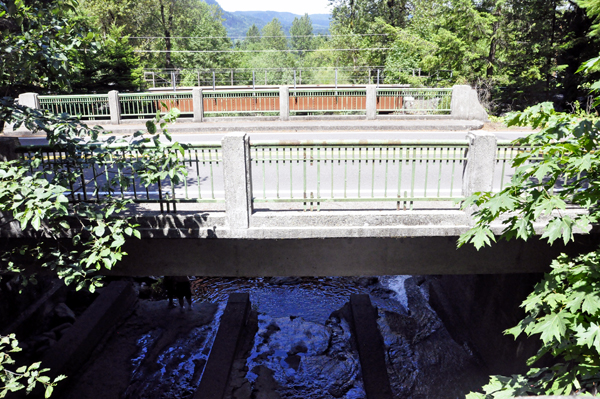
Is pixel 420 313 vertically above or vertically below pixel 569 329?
below

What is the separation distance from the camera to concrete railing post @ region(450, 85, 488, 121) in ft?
56.2

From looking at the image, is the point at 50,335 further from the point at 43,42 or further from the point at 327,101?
the point at 327,101

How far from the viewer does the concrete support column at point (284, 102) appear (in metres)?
17.5

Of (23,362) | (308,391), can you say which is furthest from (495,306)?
(23,362)

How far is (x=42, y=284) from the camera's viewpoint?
12.5m

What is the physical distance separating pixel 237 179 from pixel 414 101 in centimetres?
1326

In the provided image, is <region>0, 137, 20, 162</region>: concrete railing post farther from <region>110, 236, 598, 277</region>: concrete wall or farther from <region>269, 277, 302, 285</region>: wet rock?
<region>269, 277, 302, 285</region>: wet rock

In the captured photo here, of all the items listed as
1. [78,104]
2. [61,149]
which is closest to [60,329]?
[61,149]

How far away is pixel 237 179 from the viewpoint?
7207mm

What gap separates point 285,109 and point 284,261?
1081cm

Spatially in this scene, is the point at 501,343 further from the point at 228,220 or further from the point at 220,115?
the point at 220,115

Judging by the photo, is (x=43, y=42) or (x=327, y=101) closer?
(x=43, y=42)

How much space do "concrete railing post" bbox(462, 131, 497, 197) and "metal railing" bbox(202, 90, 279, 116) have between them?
12103 millimetres

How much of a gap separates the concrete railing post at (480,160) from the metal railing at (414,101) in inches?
441
